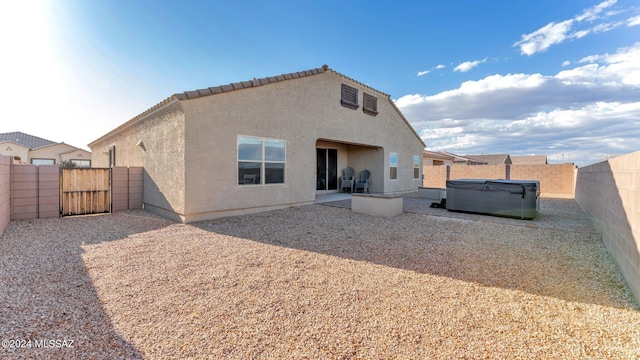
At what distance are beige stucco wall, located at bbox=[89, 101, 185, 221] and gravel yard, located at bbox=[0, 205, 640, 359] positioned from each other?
5.80 ft

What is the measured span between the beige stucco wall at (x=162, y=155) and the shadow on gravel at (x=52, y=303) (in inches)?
80.3

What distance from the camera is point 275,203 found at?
8953 millimetres

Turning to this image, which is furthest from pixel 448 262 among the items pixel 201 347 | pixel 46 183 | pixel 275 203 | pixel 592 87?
pixel 592 87

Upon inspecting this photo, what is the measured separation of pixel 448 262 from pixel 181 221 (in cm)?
667

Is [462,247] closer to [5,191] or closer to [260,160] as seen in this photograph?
[260,160]

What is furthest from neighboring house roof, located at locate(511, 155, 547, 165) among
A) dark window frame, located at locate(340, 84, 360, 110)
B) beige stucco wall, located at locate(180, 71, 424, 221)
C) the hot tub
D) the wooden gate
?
the wooden gate

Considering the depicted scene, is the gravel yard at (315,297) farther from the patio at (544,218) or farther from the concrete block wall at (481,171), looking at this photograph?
the concrete block wall at (481,171)

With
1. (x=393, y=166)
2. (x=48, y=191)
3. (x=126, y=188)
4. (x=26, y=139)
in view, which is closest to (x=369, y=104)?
(x=393, y=166)

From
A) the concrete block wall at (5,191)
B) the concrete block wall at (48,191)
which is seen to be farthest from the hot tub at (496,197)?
the concrete block wall at (48,191)

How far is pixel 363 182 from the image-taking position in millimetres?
13562

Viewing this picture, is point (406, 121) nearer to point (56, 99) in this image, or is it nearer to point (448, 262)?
point (448, 262)

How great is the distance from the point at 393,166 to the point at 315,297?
12.1 metres

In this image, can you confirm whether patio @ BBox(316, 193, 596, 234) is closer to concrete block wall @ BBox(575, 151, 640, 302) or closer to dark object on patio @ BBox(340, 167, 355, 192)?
concrete block wall @ BBox(575, 151, 640, 302)

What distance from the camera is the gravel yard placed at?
2.30 metres
